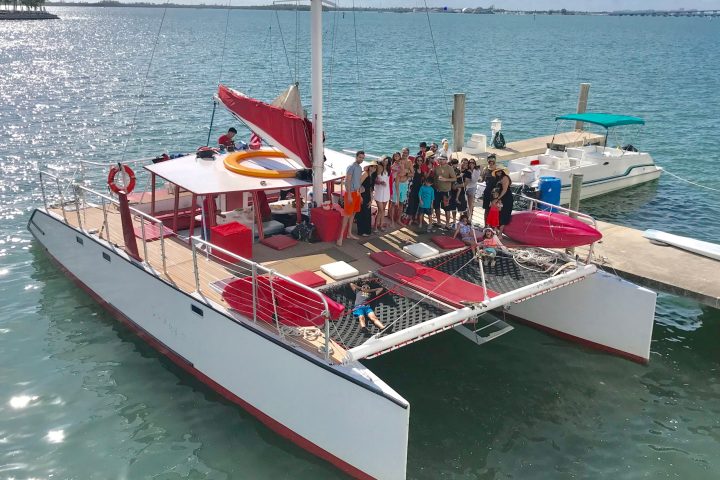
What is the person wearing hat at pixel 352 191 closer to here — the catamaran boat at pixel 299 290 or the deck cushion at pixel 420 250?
the catamaran boat at pixel 299 290

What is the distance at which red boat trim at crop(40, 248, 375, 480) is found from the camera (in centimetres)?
905

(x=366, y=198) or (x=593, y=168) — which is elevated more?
(x=366, y=198)

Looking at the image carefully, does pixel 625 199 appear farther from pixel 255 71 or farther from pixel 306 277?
pixel 255 71

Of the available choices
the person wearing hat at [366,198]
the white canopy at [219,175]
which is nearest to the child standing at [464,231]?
the person wearing hat at [366,198]

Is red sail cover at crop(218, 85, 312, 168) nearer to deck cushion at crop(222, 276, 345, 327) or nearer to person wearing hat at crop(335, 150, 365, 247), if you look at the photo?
person wearing hat at crop(335, 150, 365, 247)

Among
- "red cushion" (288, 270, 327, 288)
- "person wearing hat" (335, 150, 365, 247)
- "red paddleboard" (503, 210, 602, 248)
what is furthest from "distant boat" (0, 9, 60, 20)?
"red paddleboard" (503, 210, 602, 248)

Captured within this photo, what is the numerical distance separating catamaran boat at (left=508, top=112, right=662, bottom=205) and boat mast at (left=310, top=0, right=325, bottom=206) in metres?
9.86

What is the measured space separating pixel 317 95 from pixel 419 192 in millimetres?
3008

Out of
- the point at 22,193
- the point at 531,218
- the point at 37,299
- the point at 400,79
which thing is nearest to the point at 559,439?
the point at 531,218

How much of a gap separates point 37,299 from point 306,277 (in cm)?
760

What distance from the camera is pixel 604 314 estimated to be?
12.2 metres

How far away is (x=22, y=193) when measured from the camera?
21188 mm

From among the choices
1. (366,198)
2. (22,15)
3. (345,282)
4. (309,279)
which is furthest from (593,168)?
(22,15)

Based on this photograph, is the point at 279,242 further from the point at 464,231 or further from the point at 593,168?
the point at 593,168
